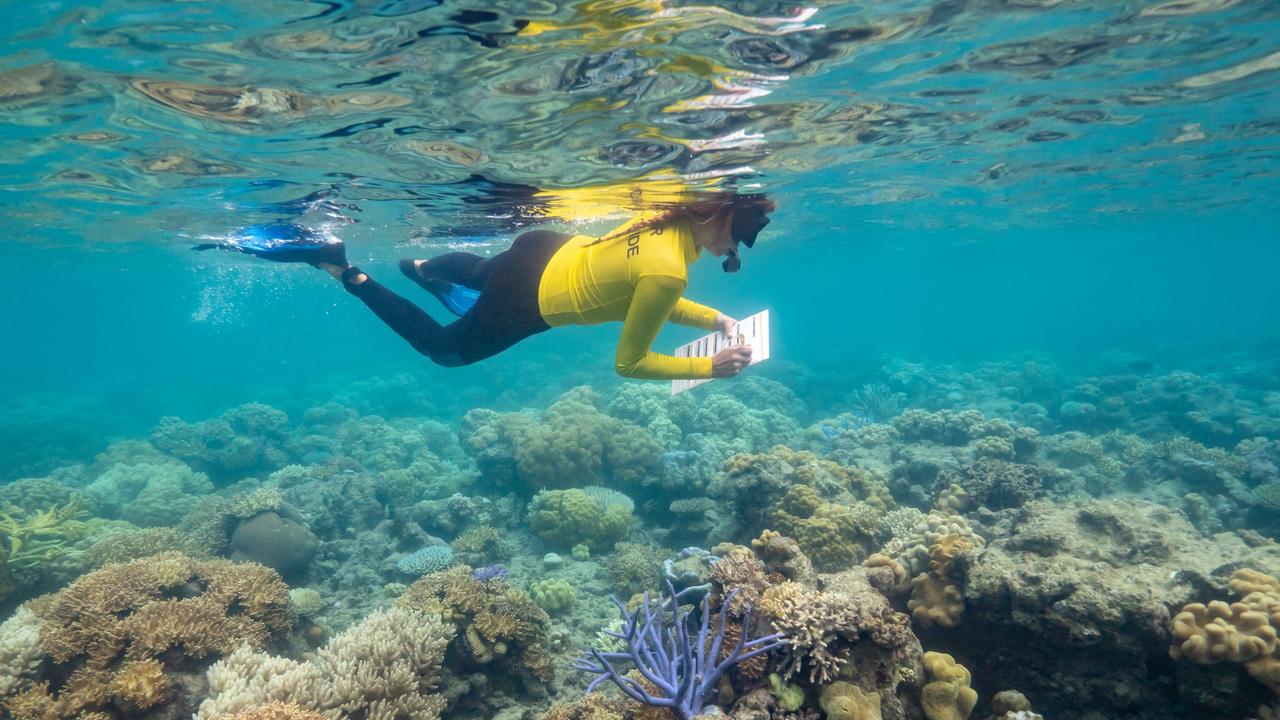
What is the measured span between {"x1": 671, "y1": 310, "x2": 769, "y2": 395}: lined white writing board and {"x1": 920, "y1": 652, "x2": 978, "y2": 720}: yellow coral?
2793 mm

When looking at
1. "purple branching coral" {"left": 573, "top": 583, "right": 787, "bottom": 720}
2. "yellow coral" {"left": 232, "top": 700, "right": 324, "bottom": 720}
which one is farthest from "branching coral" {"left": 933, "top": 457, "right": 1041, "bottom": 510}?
"yellow coral" {"left": 232, "top": 700, "right": 324, "bottom": 720}

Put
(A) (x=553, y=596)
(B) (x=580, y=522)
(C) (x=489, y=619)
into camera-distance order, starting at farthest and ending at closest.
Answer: (B) (x=580, y=522) → (A) (x=553, y=596) → (C) (x=489, y=619)

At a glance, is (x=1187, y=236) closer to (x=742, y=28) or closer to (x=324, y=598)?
(x=742, y=28)

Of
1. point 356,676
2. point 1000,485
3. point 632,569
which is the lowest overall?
point 632,569

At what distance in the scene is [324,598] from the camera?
8680 mm

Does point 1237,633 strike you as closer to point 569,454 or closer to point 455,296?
point 455,296

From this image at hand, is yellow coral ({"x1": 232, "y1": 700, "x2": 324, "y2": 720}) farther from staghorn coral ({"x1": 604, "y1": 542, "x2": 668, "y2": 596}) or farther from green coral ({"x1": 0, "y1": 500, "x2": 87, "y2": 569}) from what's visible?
green coral ({"x1": 0, "y1": 500, "x2": 87, "y2": 569})

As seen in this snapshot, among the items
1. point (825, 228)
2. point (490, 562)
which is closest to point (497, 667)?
point (490, 562)

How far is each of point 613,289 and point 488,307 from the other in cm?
204

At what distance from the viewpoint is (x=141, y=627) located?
4.98 meters

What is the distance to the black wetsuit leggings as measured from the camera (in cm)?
625

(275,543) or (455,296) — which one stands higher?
(455,296)

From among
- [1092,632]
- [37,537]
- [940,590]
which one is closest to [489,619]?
[940,590]

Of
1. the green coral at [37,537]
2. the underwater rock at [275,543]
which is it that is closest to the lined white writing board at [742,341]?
the underwater rock at [275,543]
